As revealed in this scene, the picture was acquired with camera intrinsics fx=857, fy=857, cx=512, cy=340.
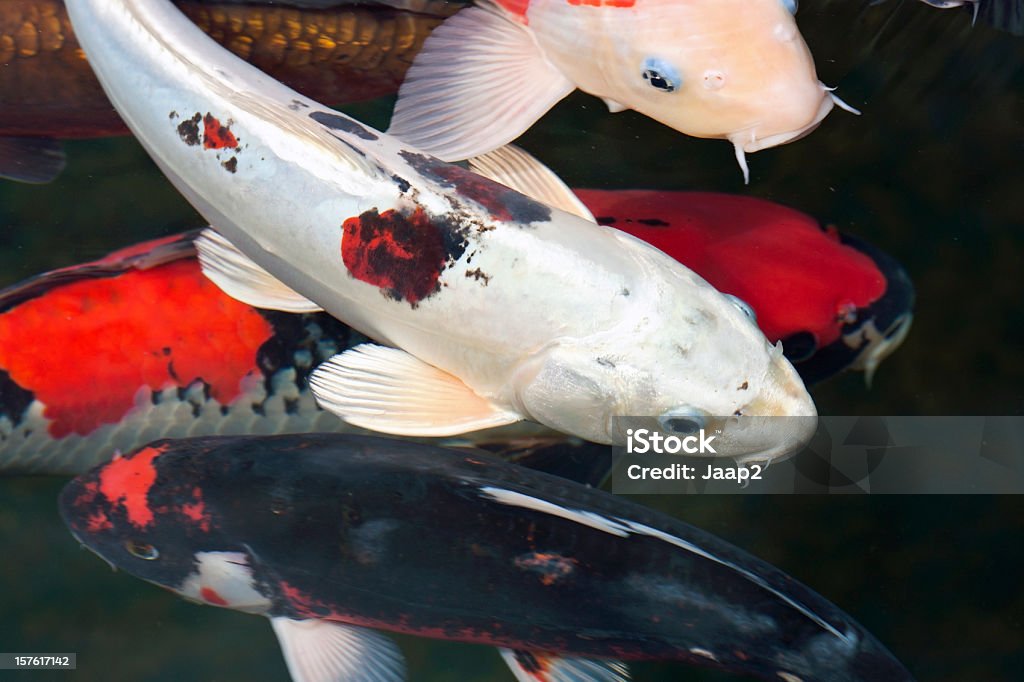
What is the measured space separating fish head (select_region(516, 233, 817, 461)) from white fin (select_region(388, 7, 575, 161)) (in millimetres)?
663

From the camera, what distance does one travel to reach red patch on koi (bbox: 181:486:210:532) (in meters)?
2.10

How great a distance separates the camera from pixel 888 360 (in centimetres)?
251

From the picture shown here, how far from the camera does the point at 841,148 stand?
271 centimetres

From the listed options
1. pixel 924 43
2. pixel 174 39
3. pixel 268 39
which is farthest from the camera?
pixel 924 43

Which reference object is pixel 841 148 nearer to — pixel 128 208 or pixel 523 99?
pixel 523 99

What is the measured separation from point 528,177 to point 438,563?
97 cm

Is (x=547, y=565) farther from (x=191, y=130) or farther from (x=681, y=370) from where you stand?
(x=191, y=130)

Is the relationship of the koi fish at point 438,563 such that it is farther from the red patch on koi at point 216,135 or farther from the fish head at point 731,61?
the fish head at point 731,61

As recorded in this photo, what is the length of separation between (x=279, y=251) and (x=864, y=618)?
1.93m

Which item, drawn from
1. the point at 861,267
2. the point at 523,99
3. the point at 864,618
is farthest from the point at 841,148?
the point at 864,618

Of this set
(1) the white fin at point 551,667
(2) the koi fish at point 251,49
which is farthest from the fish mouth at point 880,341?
(2) the koi fish at point 251,49

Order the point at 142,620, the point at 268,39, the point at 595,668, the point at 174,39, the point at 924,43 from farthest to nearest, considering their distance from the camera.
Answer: the point at 924,43 < the point at 142,620 < the point at 268,39 < the point at 595,668 < the point at 174,39

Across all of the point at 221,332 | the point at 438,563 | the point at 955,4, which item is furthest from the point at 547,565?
the point at 955,4

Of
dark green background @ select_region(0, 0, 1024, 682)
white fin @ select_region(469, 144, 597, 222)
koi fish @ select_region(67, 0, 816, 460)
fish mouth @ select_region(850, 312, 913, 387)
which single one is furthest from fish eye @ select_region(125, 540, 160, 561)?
fish mouth @ select_region(850, 312, 913, 387)
